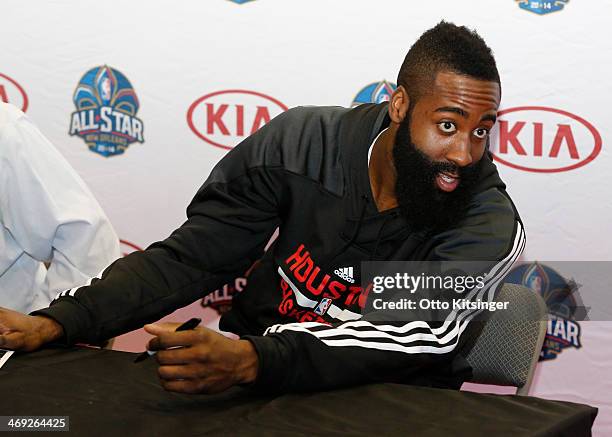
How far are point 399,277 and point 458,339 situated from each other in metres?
0.24

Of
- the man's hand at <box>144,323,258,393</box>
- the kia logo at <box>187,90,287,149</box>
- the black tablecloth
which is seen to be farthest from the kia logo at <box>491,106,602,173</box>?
the man's hand at <box>144,323,258,393</box>

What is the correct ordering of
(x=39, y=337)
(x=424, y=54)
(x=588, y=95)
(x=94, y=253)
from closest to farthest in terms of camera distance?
(x=39, y=337) → (x=424, y=54) → (x=94, y=253) → (x=588, y=95)

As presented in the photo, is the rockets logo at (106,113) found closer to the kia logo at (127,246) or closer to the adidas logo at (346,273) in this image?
the kia logo at (127,246)

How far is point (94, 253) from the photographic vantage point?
1976 mm

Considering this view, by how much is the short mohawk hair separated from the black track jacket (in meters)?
0.13

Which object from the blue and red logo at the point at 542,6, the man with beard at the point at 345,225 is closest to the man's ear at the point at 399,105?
the man with beard at the point at 345,225

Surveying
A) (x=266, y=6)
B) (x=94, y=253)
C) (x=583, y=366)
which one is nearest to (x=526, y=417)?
(x=94, y=253)

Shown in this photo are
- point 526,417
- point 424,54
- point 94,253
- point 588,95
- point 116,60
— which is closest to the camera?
point 526,417

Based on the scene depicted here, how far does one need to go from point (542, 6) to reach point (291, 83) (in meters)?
0.81

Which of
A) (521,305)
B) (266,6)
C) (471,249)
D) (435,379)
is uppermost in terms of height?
(266,6)

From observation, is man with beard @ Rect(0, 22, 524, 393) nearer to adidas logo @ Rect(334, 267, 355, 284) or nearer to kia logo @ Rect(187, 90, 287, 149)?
adidas logo @ Rect(334, 267, 355, 284)

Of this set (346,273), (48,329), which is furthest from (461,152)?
(48,329)

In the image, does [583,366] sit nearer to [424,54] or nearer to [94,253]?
[424,54]

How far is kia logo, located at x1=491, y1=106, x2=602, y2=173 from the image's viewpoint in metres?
2.55
